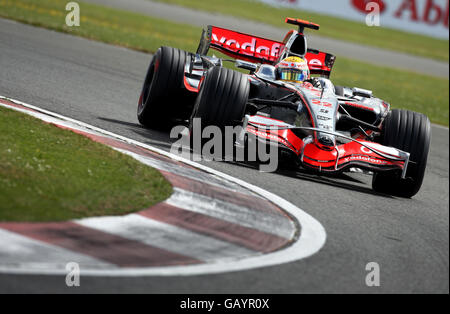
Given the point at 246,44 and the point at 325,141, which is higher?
the point at 246,44

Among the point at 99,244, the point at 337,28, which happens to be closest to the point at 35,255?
the point at 99,244

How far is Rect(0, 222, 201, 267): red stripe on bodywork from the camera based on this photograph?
406 cm

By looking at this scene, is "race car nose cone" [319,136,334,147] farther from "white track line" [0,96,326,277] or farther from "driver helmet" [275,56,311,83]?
"driver helmet" [275,56,311,83]

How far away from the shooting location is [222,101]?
7711 millimetres

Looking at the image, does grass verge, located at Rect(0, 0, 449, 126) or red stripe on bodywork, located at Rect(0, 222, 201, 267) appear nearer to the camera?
red stripe on bodywork, located at Rect(0, 222, 201, 267)

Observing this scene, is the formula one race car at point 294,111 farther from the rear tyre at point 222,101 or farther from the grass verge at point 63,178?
the grass verge at point 63,178

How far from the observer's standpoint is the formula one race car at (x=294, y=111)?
762 centimetres

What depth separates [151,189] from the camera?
5.57 metres

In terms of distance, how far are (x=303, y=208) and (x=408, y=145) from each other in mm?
2253

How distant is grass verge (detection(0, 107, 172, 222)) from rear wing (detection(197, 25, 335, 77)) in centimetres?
380

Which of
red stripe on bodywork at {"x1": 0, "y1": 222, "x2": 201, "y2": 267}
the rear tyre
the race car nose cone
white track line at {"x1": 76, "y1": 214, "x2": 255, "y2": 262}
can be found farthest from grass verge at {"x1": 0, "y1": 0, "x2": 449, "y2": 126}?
red stripe on bodywork at {"x1": 0, "y1": 222, "x2": 201, "y2": 267}

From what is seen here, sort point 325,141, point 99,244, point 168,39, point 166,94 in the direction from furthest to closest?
point 168,39
point 166,94
point 325,141
point 99,244

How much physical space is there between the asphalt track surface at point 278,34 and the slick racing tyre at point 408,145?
76.1ft

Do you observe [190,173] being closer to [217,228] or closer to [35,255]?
[217,228]
